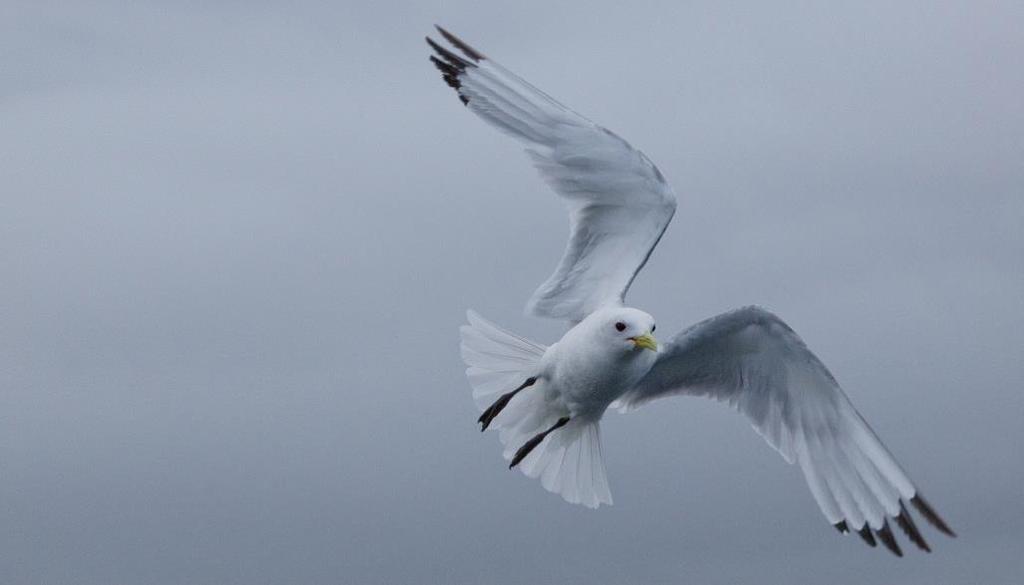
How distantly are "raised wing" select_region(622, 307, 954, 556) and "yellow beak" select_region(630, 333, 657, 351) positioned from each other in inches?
47.5

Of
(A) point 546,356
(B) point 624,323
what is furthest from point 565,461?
(B) point 624,323

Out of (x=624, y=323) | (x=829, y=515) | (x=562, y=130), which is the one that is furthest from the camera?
(x=829, y=515)

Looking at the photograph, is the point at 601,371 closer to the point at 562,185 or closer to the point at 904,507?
the point at 562,185

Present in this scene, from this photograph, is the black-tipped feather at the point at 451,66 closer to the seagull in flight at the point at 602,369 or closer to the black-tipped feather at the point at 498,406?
the seagull in flight at the point at 602,369

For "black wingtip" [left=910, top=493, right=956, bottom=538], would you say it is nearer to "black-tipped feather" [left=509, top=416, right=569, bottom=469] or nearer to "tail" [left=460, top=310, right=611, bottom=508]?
"tail" [left=460, top=310, right=611, bottom=508]

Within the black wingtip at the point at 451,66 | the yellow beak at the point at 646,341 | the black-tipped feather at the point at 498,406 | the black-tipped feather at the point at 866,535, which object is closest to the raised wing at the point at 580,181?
the black wingtip at the point at 451,66

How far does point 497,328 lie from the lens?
35.6ft

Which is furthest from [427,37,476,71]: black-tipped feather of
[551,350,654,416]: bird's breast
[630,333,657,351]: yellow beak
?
[630,333,657,351]: yellow beak

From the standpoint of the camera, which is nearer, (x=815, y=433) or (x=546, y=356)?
(x=546, y=356)

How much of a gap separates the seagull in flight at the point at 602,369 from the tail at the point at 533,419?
0.03 ft

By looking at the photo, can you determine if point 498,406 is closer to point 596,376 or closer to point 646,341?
point 596,376

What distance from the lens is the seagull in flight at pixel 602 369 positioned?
10633mm

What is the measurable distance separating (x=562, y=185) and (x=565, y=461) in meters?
2.05

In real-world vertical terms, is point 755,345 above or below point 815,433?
above
